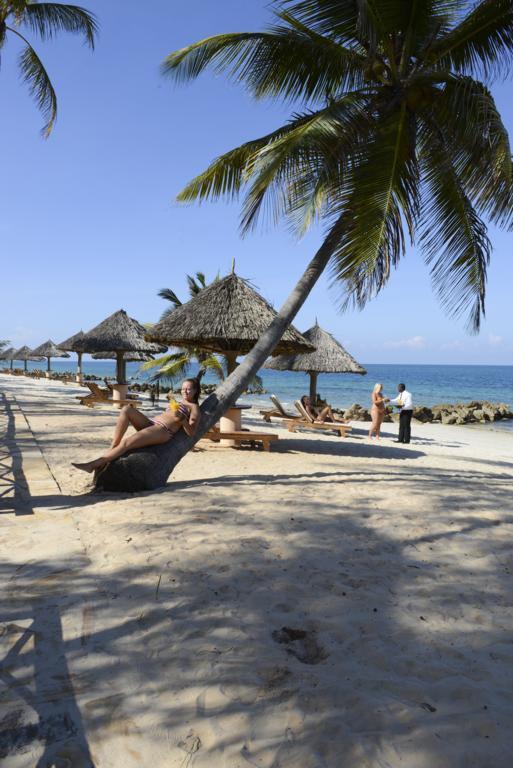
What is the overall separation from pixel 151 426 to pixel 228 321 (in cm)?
420

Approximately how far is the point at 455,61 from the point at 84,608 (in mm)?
7753

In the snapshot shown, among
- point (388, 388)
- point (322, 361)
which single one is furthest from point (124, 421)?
point (388, 388)

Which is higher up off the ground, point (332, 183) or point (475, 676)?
point (332, 183)

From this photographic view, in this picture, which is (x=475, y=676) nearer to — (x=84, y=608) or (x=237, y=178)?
(x=84, y=608)

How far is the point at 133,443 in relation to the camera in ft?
16.9

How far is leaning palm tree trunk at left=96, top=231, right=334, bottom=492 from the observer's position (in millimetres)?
5039

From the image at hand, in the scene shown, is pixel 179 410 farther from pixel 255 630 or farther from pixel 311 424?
pixel 311 424

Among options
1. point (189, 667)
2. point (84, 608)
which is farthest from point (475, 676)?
point (84, 608)

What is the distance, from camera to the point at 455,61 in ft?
22.0

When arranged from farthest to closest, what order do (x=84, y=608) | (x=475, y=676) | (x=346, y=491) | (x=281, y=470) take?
1. (x=281, y=470)
2. (x=346, y=491)
3. (x=84, y=608)
4. (x=475, y=676)

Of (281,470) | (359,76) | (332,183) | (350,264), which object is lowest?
(281,470)

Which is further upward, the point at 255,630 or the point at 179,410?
the point at 179,410

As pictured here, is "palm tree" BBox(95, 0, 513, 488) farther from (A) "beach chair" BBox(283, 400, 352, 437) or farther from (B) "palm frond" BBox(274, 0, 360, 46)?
(A) "beach chair" BBox(283, 400, 352, 437)

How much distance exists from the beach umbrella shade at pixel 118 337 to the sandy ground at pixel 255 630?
40.0 ft
